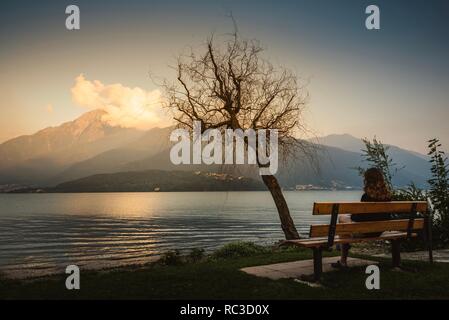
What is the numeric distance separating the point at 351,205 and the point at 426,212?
2.88 metres

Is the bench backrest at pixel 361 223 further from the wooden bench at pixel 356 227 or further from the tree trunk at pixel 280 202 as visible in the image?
the tree trunk at pixel 280 202

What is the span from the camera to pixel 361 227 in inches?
324

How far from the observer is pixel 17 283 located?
29.5 feet

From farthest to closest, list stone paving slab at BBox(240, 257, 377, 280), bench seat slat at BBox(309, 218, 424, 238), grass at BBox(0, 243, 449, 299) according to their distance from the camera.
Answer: stone paving slab at BBox(240, 257, 377, 280), bench seat slat at BBox(309, 218, 424, 238), grass at BBox(0, 243, 449, 299)

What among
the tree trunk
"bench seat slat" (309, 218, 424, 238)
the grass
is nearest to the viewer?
the grass

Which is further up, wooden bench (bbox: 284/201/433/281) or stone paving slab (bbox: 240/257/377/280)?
wooden bench (bbox: 284/201/433/281)

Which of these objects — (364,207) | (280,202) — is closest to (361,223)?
(364,207)

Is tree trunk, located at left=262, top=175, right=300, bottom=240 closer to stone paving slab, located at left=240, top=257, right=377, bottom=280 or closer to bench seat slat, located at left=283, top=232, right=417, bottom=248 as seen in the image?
stone paving slab, located at left=240, top=257, right=377, bottom=280

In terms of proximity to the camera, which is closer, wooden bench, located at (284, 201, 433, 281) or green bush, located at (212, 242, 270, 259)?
wooden bench, located at (284, 201, 433, 281)

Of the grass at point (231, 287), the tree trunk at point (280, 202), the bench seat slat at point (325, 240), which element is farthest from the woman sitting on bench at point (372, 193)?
the tree trunk at point (280, 202)

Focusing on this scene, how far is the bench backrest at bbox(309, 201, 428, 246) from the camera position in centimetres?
757

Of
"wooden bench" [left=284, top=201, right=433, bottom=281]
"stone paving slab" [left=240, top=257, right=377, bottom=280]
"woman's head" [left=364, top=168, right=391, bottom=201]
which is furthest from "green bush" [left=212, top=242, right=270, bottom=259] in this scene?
"woman's head" [left=364, top=168, right=391, bottom=201]
